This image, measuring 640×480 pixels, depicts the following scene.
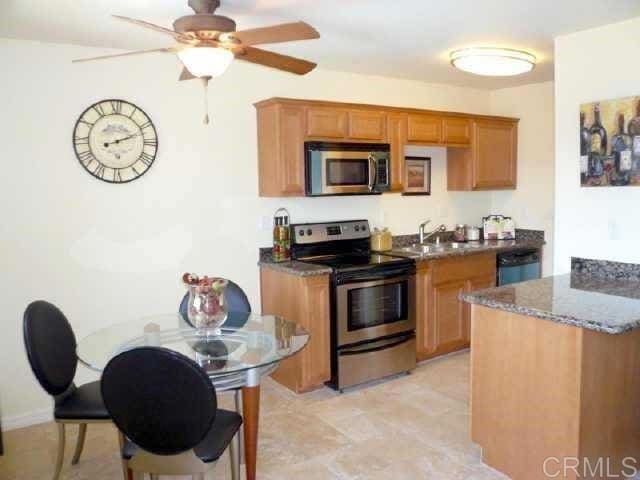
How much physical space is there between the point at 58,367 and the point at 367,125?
2.75 metres

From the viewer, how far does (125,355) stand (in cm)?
184

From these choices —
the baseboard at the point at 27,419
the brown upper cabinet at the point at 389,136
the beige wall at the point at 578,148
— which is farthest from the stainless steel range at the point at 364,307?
the baseboard at the point at 27,419

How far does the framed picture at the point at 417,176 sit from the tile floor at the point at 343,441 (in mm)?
1824

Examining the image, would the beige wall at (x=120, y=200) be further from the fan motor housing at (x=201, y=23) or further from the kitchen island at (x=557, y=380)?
the kitchen island at (x=557, y=380)

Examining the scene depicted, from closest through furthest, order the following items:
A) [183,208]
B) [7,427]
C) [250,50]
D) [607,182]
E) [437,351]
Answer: [250,50] → [607,182] → [7,427] → [183,208] → [437,351]

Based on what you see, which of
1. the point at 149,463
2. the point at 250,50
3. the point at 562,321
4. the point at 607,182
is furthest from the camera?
the point at 607,182

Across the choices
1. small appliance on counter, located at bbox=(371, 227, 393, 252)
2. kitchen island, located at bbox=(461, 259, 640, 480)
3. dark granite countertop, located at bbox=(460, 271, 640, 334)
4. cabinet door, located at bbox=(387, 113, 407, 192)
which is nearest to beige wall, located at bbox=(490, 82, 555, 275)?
cabinet door, located at bbox=(387, 113, 407, 192)

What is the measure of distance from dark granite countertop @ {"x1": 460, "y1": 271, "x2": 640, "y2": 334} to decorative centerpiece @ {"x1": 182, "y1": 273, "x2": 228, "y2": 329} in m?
1.20

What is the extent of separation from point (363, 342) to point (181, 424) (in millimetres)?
2136

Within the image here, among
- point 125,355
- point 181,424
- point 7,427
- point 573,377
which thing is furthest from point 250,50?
point 7,427

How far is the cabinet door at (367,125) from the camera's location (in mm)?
4078

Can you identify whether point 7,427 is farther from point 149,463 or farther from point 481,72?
point 481,72

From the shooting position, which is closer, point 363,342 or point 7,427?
point 7,427

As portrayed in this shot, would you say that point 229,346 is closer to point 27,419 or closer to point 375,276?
point 375,276
